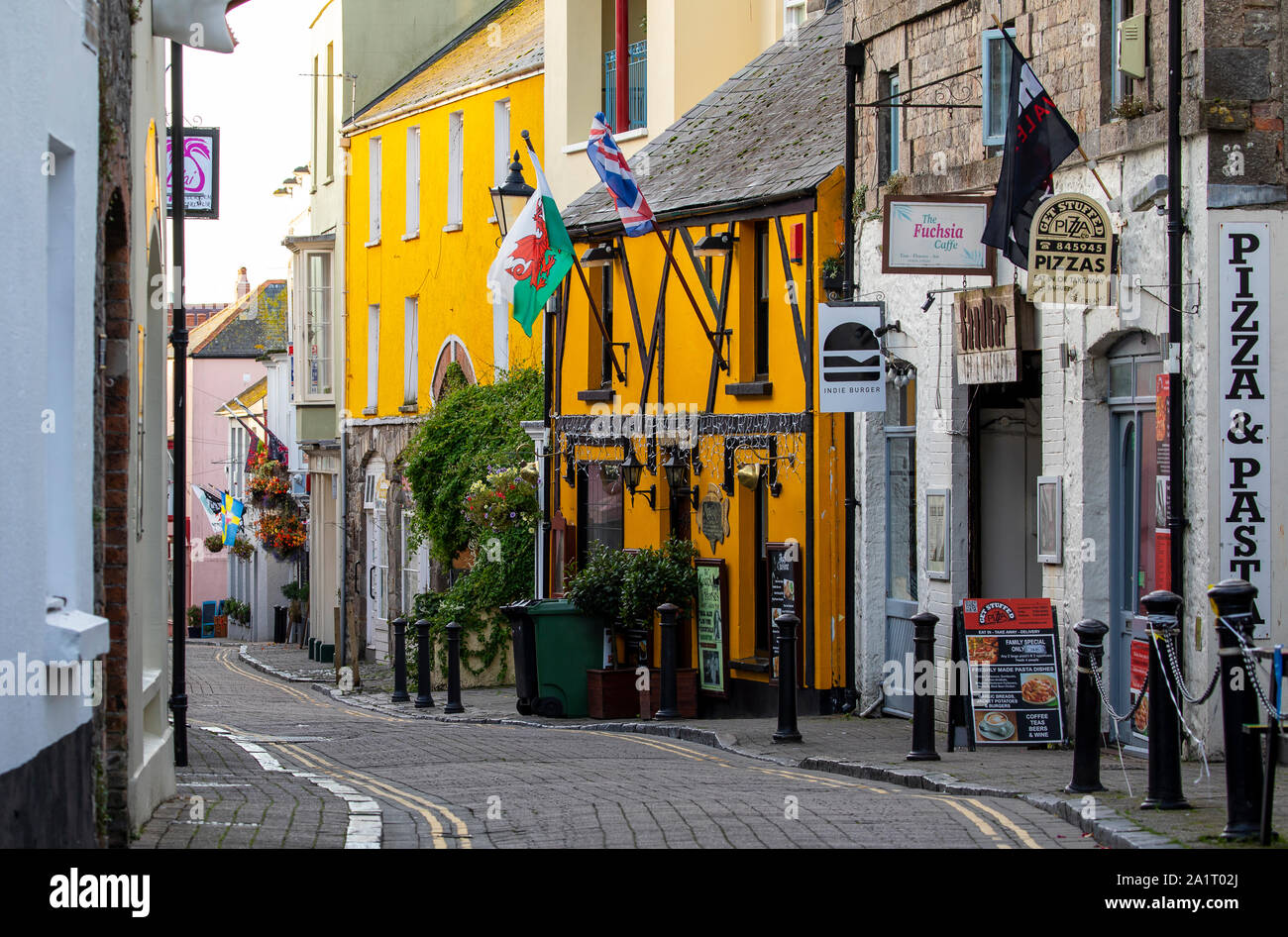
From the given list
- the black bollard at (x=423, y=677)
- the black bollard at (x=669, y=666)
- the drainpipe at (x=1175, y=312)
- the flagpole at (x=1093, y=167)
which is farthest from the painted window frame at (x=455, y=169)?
the drainpipe at (x=1175, y=312)

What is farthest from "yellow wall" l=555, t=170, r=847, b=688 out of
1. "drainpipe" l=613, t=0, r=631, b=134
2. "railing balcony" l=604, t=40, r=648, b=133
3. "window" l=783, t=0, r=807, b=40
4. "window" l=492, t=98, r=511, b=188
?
"window" l=492, t=98, r=511, b=188

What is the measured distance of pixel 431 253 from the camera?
104ft

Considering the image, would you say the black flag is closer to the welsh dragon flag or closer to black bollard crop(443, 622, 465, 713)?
the welsh dragon flag

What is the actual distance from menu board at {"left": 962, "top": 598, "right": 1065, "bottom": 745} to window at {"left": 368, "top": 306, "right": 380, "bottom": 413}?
22292mm

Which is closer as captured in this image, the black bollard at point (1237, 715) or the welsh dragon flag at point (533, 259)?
the black bollard at point (1237, 715)

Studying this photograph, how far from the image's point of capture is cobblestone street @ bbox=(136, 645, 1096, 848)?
938cm

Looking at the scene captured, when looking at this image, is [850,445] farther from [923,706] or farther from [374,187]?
[374,187]

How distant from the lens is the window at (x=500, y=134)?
29281 millimetres

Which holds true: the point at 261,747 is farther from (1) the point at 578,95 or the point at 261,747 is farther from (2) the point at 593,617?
(1) the point at 578,95

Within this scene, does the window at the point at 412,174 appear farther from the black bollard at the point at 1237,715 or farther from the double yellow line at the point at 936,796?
the black bollard at the point at 1237,715

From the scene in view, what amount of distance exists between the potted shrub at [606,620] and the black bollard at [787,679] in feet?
14.4

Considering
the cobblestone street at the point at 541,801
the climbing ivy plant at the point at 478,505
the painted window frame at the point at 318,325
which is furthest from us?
the painted window frame at the point at 318,325
